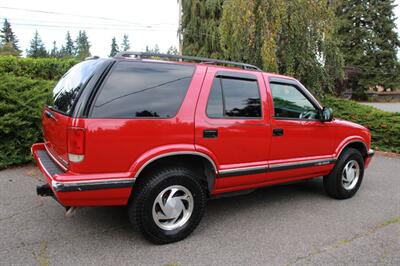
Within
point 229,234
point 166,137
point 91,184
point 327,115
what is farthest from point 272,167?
point 91,184

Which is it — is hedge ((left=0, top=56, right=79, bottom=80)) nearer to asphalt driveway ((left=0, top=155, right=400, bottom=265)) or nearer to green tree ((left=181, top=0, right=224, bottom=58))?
asphalt driveway ((left=0, top=155, right=400, bottom=265))

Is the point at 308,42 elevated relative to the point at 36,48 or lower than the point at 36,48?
lower

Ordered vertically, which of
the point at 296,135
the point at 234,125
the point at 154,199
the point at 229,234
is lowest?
the point at 229,234

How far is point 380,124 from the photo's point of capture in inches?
350

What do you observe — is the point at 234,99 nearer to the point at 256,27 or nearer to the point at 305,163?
the point at 305,163

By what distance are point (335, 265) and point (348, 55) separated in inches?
1552

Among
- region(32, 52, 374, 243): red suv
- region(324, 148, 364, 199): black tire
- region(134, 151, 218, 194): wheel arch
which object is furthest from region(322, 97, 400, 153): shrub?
region(134, 151, 218, 194): wheel arch

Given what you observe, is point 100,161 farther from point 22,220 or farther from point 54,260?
point 22,220

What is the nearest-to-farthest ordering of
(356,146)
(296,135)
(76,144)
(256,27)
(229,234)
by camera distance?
(76,144) < (229,234) < (296,135) < (356,146) < (256,27)

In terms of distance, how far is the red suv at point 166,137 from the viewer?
291 cm

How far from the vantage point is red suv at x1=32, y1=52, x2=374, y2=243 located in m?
2.91

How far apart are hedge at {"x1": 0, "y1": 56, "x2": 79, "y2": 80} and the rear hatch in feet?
26.7

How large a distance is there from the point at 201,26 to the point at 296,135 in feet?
57.7

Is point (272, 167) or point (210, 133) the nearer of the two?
point (210, 133)
